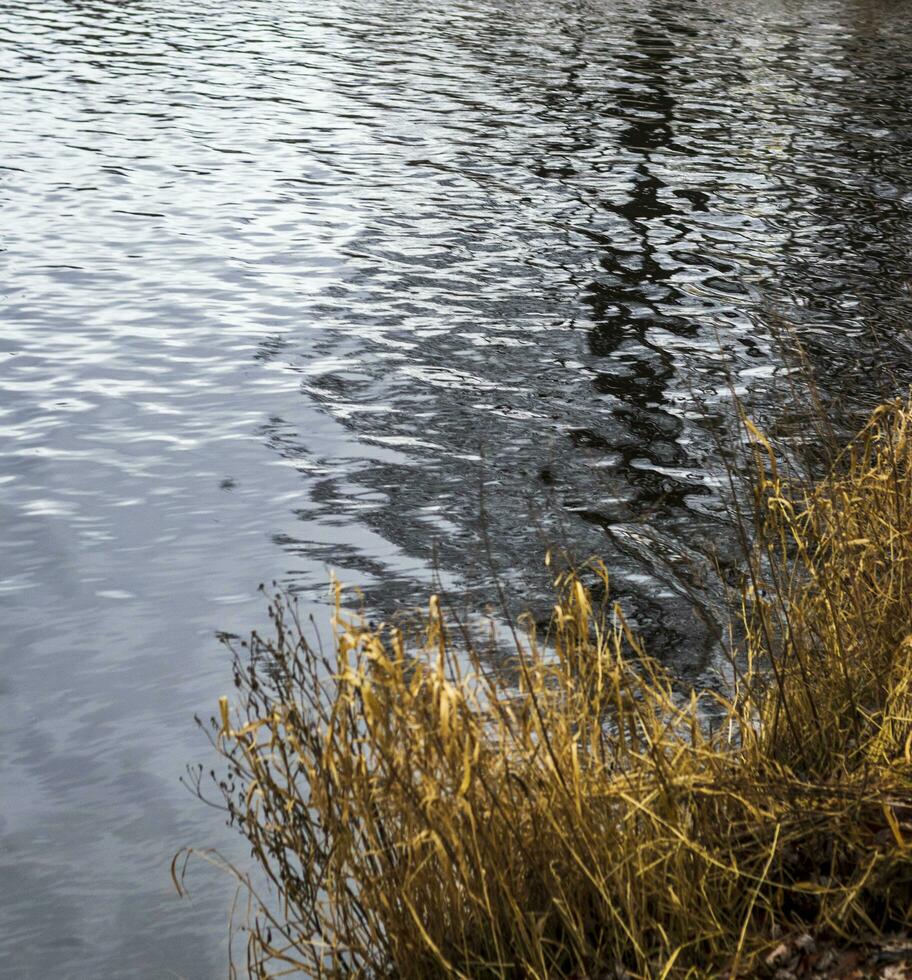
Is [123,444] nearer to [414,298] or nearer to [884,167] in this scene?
[414,298]

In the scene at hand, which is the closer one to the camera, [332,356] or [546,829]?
[546,829]

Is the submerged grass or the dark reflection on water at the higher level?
the submerged grass

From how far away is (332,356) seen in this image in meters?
11.6

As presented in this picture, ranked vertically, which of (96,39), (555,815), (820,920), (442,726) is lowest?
(96,39)

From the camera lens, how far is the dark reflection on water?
21.6ft

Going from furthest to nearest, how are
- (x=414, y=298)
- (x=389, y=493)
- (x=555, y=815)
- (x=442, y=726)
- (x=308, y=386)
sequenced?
(x=414, y=298)
(x=308, y=386)
(x=389, y=493)
(x=555, y=815)
(x=442, y=726)

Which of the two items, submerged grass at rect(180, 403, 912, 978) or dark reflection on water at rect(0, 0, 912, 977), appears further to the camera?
dark reflection on water at rect(0, 0, 912, 977)

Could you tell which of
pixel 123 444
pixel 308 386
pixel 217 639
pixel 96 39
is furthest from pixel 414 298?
pixel 96 39

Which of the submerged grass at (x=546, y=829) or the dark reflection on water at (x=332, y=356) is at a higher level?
the submerged grass at (x=546, y=829)

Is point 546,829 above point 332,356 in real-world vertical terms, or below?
above

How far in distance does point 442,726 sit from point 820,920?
4.63 ft

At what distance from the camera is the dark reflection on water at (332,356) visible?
21.6ft

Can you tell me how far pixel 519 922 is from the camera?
4.04 m

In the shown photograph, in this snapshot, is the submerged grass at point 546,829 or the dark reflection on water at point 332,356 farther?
the dark reflection on water at point 332,356
